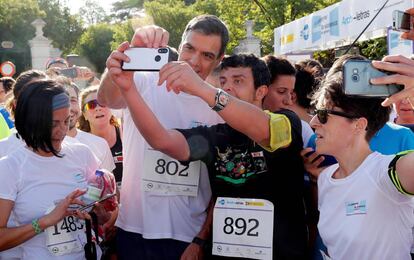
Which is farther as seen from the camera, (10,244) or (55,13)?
(55,13)

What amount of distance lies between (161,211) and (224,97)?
3.02 ft

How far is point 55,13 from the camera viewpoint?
2018 inches

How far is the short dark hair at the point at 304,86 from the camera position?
3658 millimetres

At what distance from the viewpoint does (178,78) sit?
2.14 m

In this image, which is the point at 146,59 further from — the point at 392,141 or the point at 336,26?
the point at 336,26

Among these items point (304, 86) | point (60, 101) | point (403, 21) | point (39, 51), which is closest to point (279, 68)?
point (304, 86)

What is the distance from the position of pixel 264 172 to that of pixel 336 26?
325 inches

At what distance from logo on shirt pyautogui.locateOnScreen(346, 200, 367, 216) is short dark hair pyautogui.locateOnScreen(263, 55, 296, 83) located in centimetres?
145

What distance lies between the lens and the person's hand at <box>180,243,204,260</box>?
2.83 metres

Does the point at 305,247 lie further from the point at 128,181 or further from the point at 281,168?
the point at 128,181

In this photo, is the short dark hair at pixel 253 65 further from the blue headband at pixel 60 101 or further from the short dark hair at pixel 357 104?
the blue headband at pixel 60 101

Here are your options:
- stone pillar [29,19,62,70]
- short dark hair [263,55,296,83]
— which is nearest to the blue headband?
short dark hair [263,55,296,83]

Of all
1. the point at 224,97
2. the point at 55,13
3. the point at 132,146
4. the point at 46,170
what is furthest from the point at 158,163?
the point at 55,13

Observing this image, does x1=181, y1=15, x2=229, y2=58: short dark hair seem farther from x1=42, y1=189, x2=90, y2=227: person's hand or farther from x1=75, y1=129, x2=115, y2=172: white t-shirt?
x1=75, y1=129, x2=115, y2=172: white t-shirt
